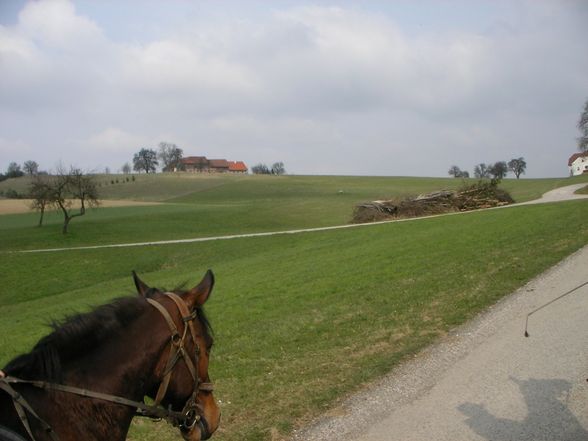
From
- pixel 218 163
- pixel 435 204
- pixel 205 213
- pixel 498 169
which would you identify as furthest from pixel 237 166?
pixel 435 204

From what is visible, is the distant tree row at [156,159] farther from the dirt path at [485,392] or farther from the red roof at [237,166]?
the dirt path at [485,392]

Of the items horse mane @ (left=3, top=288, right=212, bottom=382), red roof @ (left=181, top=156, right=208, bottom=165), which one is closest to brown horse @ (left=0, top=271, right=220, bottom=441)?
horse mane @ (left=3, top=288, right=212, bottom=382)

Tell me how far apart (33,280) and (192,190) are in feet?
243

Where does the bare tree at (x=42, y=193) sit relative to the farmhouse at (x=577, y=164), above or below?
below

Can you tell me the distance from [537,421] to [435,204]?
1640 inches

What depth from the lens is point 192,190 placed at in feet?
339

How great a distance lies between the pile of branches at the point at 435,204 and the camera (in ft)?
149

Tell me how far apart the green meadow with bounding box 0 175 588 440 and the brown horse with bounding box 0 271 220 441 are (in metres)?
2.94

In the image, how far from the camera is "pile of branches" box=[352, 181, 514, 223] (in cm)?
4534

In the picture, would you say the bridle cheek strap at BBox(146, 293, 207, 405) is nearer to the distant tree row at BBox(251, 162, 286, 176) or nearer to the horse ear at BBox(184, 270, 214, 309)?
the horse ear at BBox(184, 270, 214, 309)

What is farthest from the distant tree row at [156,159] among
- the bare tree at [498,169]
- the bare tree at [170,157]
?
the bare tree at [498,169]

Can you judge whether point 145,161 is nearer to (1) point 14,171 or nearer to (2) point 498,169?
(1) point 14,171

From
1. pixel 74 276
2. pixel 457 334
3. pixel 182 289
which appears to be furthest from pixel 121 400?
pixel 74 276

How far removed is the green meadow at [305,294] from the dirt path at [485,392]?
460 millimetres
